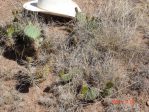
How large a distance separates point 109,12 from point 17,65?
115cm

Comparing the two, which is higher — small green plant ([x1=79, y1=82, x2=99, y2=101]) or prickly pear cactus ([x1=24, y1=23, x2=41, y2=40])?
prickly pear cactus ([x1=24, y1=23, x2=41, y2=40])

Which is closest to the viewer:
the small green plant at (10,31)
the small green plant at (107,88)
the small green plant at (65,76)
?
the small green plant at (107,88)

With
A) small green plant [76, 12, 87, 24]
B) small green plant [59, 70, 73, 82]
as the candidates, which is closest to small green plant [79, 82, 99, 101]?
small green plant [59, 70, 73, 82]

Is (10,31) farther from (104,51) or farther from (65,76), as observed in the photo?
(104,51)

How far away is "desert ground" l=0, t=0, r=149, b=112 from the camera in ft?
11.0

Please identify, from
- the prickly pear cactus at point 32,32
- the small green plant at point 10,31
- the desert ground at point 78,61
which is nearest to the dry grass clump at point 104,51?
the desert ground at point 78,61

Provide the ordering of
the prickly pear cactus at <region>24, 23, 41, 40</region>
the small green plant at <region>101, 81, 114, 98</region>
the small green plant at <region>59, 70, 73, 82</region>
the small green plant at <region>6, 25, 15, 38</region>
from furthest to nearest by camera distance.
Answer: the small green plant at <region>6, 25, 15, 38</region>
the prickly pear cactus at <region>24, 23, 41, 40</region>
the small green plant at <region>59, 70, 73, 82</region>
the small green plant at <region>101, 81, 114, 98</region>

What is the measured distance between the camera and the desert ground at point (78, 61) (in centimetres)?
335

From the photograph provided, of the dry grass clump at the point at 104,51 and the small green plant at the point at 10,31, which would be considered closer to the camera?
the dry grass clump at the point at 104,51

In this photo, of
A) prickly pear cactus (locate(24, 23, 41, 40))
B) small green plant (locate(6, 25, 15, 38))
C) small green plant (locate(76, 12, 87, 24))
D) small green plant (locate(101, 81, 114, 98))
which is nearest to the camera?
small green plant (locate(101, 81, 114, 98))

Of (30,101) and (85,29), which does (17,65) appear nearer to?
(30,101)

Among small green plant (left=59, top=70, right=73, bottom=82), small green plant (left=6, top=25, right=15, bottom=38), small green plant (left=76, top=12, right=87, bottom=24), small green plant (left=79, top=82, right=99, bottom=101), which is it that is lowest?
small green plant (left=79, top=82, right=99, bottom=101)

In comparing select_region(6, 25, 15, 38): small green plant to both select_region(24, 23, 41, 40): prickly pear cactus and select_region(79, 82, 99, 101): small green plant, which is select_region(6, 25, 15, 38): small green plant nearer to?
select_region(24, 23, 41, 40): prickly pear cactus

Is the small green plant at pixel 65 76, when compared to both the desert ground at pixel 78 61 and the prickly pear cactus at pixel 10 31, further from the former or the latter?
the prickly pear cactus at pixel 10 31
